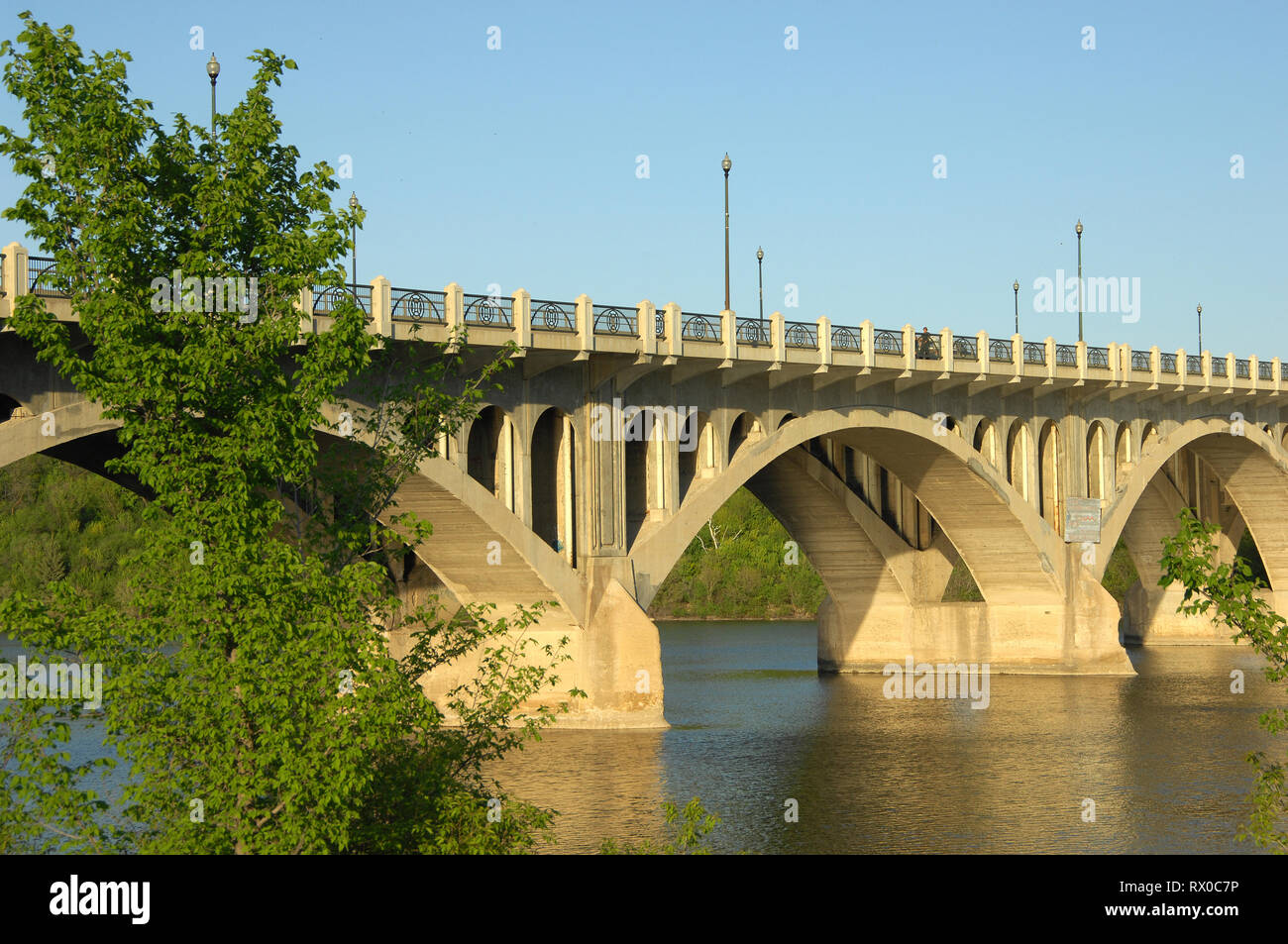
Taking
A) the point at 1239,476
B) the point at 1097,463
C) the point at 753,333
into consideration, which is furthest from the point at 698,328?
the point at 1239,476

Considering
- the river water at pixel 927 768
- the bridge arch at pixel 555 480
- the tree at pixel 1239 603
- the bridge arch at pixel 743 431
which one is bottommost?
the river water at pixel 927 768

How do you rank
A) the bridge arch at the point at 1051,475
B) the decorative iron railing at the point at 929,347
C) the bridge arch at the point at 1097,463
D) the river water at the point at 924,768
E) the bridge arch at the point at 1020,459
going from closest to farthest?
the river water at the point at 924,768, the decorative iron railing at the point at 929,347, the bridge arch at the point at 1020,459, the bridge arch at the point at 1051,475, the bridge arch at the point at 1097,463

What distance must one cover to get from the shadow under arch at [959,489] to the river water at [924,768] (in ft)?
Result: 12.4

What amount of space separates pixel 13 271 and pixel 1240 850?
920 inches

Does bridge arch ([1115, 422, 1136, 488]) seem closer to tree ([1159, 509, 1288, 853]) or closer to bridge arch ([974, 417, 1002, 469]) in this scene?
bridge arch ([974, 417, 1002, 469])

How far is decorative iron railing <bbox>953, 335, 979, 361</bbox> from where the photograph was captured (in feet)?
184

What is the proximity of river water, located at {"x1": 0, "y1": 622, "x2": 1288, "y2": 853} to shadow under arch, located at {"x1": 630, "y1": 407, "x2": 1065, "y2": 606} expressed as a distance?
Answer: 3783 mm

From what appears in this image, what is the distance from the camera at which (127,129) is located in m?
16.7

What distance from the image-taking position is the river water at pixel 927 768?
30703 mm

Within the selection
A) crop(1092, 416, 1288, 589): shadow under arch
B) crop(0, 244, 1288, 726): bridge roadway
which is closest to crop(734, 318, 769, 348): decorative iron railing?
crop(0, 244, 1288, 726): bridge roadway

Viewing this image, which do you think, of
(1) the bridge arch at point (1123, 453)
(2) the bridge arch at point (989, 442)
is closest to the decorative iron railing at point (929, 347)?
(2) the bridge arch at point (989, 442)

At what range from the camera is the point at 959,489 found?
193 feet

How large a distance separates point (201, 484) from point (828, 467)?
4588 cm

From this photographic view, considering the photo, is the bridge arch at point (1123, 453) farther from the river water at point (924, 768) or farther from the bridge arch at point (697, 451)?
the bridge arch at point (697, 451)
